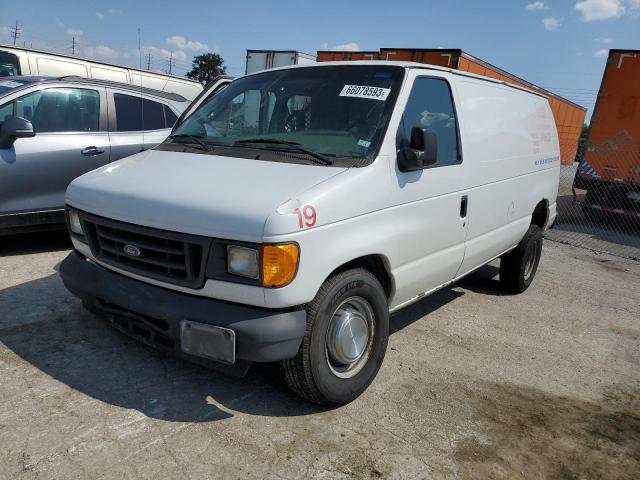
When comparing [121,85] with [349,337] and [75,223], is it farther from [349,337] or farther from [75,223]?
[349,337]

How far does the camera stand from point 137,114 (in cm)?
636

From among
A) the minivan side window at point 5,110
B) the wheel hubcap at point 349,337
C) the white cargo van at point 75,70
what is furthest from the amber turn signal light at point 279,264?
the white cargo van at point 75,70

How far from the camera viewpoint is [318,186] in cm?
283

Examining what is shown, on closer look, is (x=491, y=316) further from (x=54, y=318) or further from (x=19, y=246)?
(x=19, y=246)

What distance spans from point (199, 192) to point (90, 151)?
3477 mm

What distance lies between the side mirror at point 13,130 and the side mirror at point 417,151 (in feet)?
12.2

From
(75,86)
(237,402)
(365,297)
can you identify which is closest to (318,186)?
(365,297)

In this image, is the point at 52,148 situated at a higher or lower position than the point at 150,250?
higher

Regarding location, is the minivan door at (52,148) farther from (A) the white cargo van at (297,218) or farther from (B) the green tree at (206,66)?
(B) the green tree at (206,66)

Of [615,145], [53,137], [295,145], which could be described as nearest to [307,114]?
[295,145]

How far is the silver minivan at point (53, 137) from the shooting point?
519cm

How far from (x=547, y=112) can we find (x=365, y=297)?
13.2 ft

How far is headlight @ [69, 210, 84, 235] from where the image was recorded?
133 inches

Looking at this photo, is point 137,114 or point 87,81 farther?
point 137,114
